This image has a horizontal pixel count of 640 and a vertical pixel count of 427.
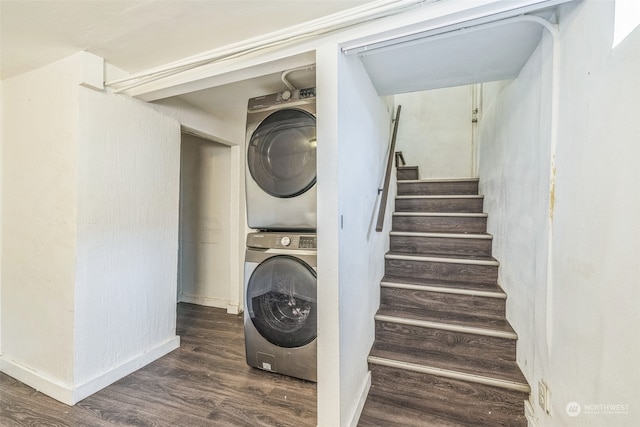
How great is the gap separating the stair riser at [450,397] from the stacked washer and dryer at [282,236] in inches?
19.0

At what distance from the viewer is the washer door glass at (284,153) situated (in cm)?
176

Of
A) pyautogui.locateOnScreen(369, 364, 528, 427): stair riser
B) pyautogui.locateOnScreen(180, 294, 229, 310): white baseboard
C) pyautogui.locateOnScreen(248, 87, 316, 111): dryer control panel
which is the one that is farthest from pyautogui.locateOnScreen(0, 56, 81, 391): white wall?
Answer: pyautogui.locateOnScreen(369, 364, 528, 427): stair riser

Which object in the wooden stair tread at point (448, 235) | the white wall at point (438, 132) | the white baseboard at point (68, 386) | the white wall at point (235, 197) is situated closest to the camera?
the white baseboard at point (68, 386)

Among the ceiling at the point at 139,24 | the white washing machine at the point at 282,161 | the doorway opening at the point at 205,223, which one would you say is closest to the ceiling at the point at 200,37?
the ceiling at the point at 139,24

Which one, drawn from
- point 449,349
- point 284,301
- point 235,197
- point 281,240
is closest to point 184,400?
point 284,301

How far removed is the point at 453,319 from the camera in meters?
1.92

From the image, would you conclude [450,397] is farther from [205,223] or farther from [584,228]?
[205,223]

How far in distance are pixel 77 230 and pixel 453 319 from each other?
8.34 feet

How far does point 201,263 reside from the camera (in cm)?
338

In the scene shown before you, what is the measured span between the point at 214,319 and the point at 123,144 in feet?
6.35

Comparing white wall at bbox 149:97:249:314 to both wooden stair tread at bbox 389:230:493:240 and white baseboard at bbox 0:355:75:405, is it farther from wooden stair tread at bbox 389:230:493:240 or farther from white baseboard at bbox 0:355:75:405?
wooden stair tread at bbox 389:230:493:240

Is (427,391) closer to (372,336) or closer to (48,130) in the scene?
(372,336)

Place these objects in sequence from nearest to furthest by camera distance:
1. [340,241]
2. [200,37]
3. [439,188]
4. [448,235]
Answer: [340,241] < [200,37] < [448,235] < [439,188]

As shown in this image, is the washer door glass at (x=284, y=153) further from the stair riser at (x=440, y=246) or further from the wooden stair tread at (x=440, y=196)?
the wooden stair tread at (x=440, y=196)
